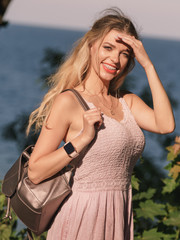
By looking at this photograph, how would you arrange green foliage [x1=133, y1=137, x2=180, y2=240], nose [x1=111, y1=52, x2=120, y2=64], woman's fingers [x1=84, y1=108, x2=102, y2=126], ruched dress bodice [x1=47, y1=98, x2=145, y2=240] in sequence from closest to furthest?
woman's fingers [x1=84, y1=108, x2=102, y2=126]
ruched dress bodice [x1=47, y1=98, x2=145, y2=240]
nose [x1=111, y1=52, x2=120, y2=64]
green foliage [x1=133, y1=137, x2=180, y2=240]

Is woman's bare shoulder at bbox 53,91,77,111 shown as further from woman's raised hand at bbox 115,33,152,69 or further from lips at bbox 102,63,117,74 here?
woman's raised hand at bbox 115,33,152,69

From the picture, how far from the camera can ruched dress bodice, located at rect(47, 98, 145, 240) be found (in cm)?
264

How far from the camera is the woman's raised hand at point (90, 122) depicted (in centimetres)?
252

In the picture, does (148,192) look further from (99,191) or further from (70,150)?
(70,150)

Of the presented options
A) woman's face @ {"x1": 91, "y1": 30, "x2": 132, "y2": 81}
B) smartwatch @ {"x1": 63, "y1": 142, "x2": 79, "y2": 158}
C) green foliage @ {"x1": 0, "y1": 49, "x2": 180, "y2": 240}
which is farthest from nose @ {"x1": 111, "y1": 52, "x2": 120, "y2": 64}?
green foliage @ {"x1": 0, "y1": 49, "x2": 180, "y2": 240}

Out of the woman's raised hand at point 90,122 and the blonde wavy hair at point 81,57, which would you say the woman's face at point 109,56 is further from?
the woman's raised hand at point 90,122

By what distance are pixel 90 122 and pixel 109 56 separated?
0.52 metres

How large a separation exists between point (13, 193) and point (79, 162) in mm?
420

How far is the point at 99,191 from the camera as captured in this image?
2.68 m

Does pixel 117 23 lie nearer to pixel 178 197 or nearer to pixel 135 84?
pixel 135 84

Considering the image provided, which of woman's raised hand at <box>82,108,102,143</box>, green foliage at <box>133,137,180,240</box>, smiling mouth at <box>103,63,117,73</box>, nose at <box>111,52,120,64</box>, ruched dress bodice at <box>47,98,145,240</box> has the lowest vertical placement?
green foliage at <box>133,137,180,240</box>

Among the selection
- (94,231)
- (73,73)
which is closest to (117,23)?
(73,73)

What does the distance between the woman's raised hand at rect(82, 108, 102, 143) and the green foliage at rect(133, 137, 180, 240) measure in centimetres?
138

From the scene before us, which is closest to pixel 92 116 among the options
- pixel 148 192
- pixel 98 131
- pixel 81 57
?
pixel 98 131
